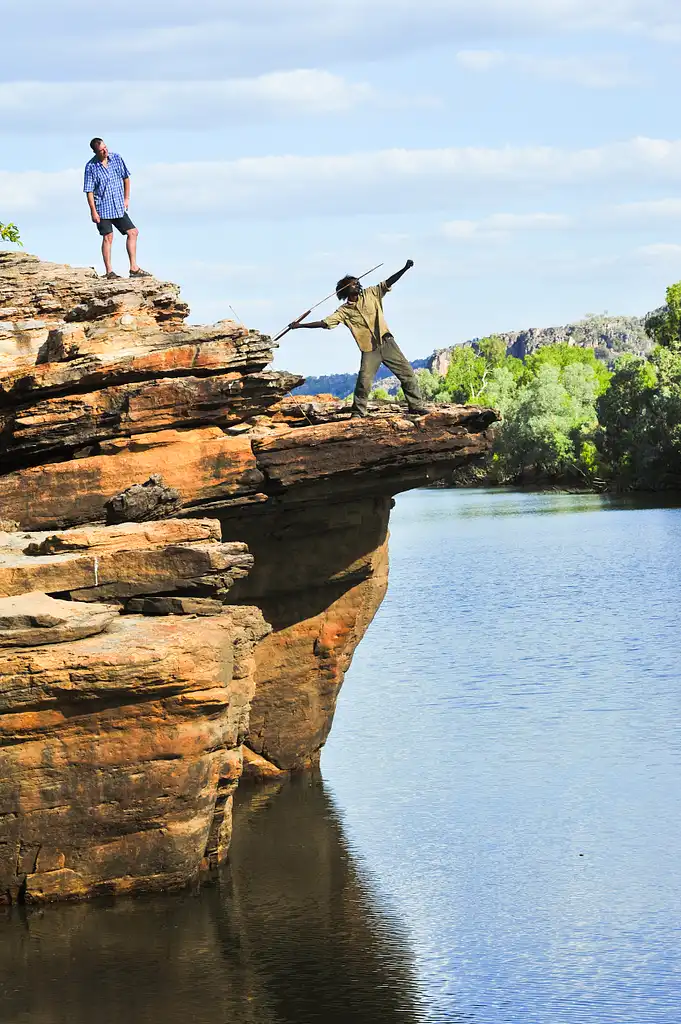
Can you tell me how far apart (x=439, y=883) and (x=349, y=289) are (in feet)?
27.6

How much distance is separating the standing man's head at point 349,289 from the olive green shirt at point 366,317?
71 mm

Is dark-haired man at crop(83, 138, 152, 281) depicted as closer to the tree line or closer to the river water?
the river water

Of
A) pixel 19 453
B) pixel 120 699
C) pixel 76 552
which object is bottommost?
pixel 120 699

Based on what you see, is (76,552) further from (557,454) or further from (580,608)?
(557,454)

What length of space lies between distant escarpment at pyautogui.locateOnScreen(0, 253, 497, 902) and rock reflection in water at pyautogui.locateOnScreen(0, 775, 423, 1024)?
0.53 metres

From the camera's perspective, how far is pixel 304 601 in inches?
908

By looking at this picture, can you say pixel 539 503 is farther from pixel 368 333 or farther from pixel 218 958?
pixel 218 958

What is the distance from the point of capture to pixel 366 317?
20.3 metres

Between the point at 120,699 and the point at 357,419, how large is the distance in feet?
21.2

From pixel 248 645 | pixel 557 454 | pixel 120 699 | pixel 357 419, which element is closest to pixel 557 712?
pixel 357 419

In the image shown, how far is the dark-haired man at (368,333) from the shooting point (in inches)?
798

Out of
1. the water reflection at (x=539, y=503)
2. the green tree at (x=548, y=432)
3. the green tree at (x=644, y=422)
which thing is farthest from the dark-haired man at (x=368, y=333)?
the green tree at (x=548, y=432)

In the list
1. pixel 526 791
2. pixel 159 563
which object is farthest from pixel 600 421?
pixel 159 563

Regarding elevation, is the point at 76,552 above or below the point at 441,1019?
above
